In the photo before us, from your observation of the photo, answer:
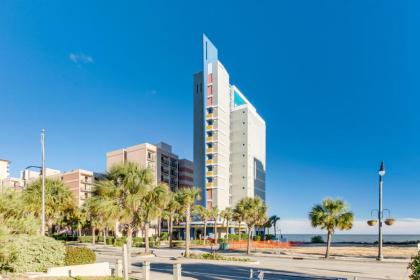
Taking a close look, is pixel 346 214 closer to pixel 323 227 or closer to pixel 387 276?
pixel 323 227

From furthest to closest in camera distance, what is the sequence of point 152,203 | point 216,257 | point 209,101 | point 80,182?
point 80,182
point 209,101
point 216,257
point 152,203

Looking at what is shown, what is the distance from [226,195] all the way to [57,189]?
2837 inches

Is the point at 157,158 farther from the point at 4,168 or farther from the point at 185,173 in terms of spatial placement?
the point at 4,168

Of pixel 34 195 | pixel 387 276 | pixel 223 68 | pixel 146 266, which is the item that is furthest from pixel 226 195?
pixel 146 266

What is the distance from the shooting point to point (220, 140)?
10912 cm

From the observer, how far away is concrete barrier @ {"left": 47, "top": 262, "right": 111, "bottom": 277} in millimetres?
19197

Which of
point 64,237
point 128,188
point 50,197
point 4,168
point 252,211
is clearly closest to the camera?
point 128,188

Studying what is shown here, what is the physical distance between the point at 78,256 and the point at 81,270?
1376 millimetres

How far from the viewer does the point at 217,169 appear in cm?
10625

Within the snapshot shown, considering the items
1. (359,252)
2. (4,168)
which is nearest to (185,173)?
(4,168)

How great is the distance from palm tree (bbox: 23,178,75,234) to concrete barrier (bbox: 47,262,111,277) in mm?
19518

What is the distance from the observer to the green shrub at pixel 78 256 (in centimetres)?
2134

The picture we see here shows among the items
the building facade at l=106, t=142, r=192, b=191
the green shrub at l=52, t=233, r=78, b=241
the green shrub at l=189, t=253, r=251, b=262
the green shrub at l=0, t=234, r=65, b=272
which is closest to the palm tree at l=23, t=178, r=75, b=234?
the green shrub at l=189, t=253, r=251, b=262

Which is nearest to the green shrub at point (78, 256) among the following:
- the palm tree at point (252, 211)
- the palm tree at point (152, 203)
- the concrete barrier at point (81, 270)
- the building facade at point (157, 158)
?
the concrete barrier at point (81, 270)
